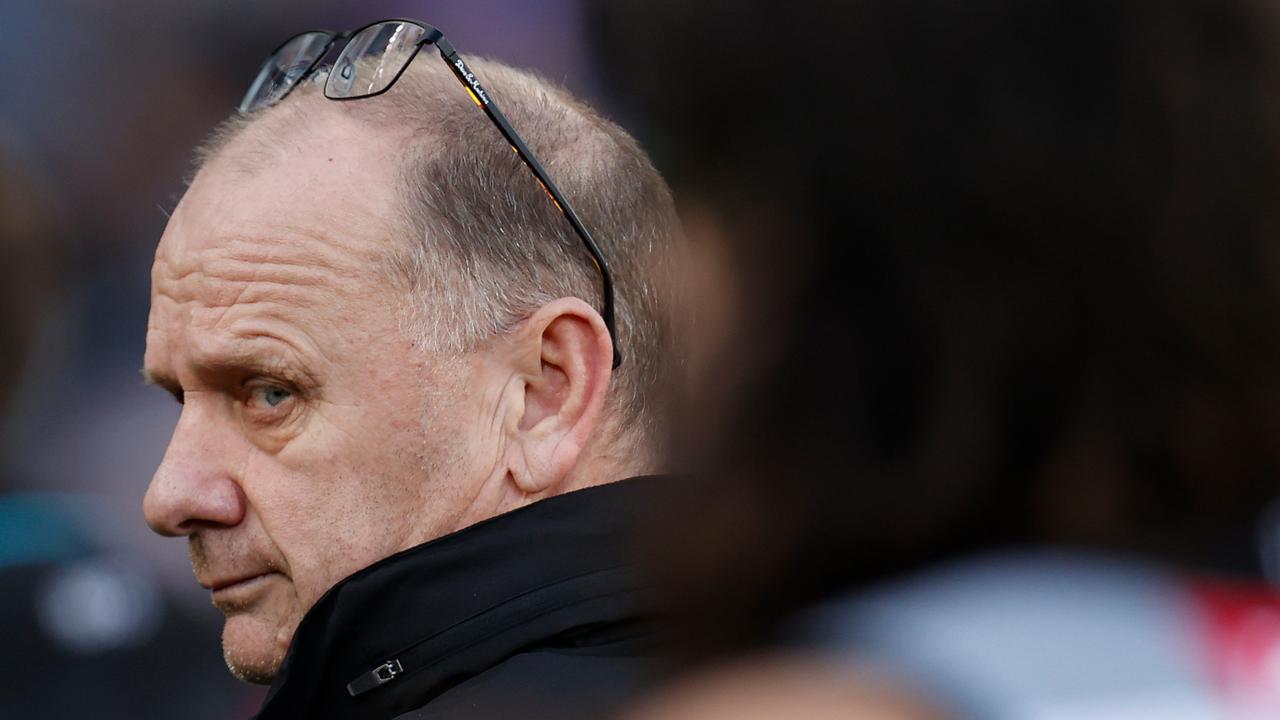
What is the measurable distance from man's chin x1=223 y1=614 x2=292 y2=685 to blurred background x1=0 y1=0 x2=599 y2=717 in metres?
2.11

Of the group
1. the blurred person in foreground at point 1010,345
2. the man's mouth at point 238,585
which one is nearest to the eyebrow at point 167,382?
the man's mouth at point 238,585

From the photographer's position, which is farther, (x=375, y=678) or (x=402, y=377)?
(x=402, y=377)

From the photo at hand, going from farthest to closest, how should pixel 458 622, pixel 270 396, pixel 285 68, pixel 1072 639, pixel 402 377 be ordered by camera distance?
pixel 285 68 < pixel 270 396 < pixel 402 377 < pixel 458 622 < pixel 1072 639

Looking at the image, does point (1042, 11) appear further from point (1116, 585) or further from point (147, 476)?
point (147, 476)

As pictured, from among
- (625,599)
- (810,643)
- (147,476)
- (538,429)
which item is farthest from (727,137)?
(147,476)

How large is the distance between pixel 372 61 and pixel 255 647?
0.98 metres

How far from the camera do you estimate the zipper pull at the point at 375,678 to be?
2021 mm

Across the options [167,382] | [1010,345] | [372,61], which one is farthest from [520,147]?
[1010,345]

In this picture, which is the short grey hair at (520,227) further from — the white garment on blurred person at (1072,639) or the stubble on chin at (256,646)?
the white garment on blurred person at (1072,639)

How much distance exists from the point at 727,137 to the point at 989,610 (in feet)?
0.98

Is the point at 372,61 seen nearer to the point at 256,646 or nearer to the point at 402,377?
the point at 402,377

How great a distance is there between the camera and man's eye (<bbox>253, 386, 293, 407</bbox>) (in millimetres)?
2271

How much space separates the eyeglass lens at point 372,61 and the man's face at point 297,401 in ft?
0.24

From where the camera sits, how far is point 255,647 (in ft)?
7.56
